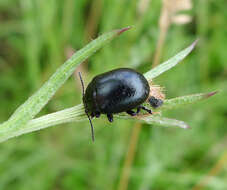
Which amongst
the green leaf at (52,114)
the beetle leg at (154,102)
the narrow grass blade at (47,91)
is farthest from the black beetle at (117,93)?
the narrow grass blade at (47,91)

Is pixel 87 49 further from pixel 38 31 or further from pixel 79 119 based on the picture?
pixel 38 31

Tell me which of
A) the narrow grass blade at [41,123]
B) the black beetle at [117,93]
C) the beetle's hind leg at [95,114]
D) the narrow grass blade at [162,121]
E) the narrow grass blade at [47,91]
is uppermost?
the narrow grass blade at [47,91]

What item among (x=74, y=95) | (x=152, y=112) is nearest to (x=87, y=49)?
(x=152, y=112)

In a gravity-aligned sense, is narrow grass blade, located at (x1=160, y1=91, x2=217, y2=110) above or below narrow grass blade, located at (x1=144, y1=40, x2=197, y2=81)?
below

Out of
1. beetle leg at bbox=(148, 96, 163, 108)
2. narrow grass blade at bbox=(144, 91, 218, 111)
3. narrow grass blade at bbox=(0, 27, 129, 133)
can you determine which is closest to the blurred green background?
beetle leg at bbox=(148, 96, 163, 108)

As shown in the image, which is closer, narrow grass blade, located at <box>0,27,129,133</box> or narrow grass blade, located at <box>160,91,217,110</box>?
narrow grass blade, located at <box>0,27,129,133</box>

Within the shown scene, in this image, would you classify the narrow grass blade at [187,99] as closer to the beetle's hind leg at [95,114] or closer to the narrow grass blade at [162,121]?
the narrow grass blade at [162,121]

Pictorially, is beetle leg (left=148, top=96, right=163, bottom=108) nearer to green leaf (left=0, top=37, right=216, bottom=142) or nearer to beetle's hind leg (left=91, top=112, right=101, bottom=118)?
green leaf (left=0, top=37, right=216, bottom=142)
